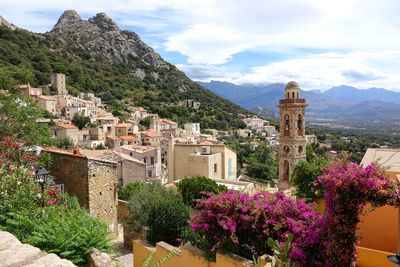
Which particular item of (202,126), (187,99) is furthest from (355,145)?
(187,99)

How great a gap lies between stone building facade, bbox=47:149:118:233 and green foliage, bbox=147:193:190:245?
8.56ft

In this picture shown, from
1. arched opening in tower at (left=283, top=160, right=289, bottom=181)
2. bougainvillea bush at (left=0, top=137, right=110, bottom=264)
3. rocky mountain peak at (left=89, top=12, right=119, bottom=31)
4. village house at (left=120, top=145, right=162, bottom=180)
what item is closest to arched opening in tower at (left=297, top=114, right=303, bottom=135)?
arched opening in tower at (left=283, top=160, right=289, bottom=181)

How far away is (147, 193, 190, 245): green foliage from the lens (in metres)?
10.6

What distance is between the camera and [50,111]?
74438 mm

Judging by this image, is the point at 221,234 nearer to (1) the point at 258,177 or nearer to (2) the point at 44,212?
(2) the point at 44,212

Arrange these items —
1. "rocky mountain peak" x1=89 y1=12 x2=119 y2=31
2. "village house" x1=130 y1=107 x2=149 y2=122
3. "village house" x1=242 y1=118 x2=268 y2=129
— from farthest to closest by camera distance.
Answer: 1. "rocky mountain peak" x1=89 y1=12 x2=119 y2=31
2. "village house" x1=242 y1=118 x2=268 y2=129
3. "village house" x1=130 y1=107 x2=149 y2=122

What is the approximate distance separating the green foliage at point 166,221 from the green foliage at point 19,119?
4673mm

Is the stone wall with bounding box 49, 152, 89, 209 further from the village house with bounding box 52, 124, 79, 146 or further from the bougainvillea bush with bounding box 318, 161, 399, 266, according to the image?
the village house with bounding box 52, 124, 79, 146

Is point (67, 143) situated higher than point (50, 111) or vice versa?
point (50, 111)

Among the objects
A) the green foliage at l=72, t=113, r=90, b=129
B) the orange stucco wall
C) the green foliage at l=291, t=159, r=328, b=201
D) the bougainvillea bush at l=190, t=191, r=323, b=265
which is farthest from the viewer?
the green foliage at l=72, t=113, r=90, b=129

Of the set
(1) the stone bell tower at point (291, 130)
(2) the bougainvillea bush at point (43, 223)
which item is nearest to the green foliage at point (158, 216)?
(2) the bougainvillea bush at point (43, 223)

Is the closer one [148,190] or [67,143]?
[148,190]

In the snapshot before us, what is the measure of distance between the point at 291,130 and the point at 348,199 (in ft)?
85.9

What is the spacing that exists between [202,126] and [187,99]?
33.4 meters
